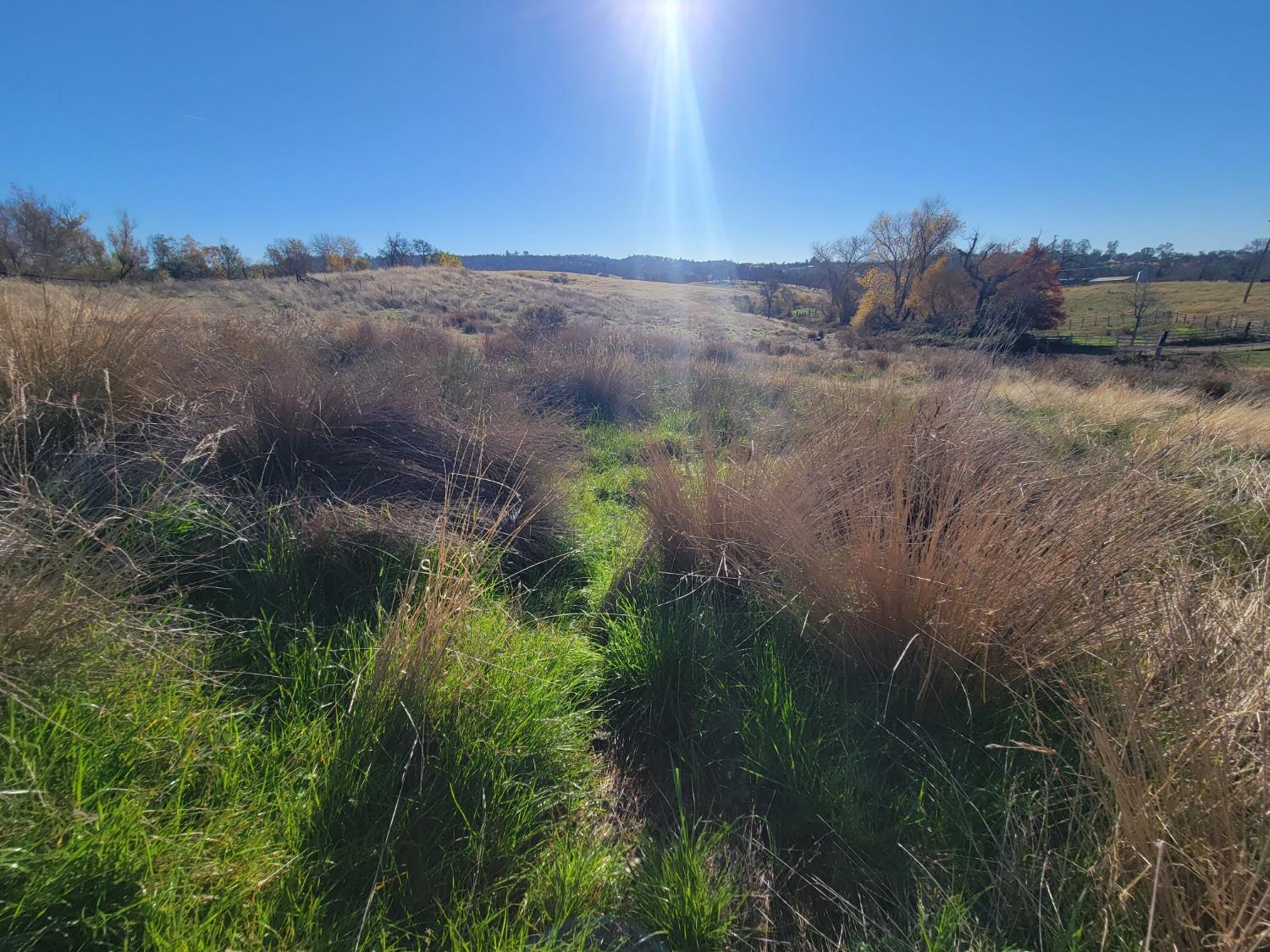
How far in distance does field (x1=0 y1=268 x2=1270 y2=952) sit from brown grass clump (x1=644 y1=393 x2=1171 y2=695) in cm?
2

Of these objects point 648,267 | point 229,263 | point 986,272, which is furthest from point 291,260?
point 648,267

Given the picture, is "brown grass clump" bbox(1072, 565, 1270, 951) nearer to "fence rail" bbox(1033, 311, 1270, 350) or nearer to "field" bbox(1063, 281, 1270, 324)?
"fence rail" bbox(1033, 311, 1270, 350)

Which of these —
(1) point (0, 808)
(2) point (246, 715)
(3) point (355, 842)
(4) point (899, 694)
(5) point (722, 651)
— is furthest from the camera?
(5) point (722, 651)

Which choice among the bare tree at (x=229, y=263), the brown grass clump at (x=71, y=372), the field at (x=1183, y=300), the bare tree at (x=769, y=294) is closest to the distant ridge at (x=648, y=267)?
the bare tree at (x=769, y=294)

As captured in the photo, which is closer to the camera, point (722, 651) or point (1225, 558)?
point (1225, 558)

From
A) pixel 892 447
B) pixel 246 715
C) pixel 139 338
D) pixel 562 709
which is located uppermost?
pixel 139 338

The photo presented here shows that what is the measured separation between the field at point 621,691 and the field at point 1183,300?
5662cm

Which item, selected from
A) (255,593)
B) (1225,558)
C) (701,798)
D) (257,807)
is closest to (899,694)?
(701,798)

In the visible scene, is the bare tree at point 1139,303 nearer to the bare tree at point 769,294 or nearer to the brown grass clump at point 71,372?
the bare tree at point 769,294

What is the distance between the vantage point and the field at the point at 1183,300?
1855 inches

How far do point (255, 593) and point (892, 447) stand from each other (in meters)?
2.98

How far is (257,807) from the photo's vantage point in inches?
54.7

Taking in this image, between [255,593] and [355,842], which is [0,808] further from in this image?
[255,593]

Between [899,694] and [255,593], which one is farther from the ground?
[255,593]
